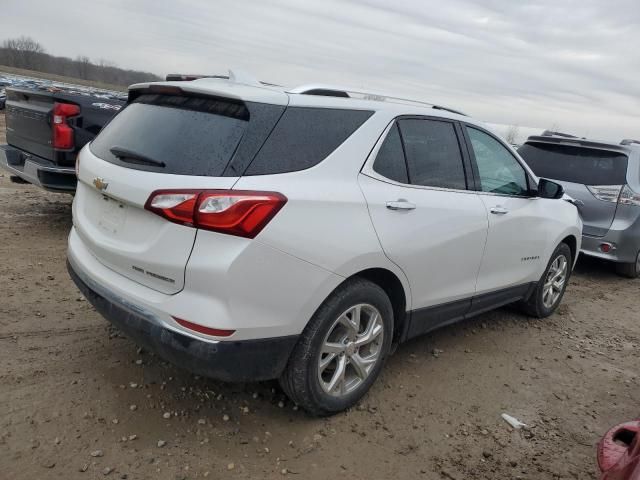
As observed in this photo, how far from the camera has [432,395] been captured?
3.55 metres

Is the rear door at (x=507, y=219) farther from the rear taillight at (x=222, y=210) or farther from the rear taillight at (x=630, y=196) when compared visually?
the rear taillight at (x=630, y=196)

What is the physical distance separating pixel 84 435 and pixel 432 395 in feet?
6.82

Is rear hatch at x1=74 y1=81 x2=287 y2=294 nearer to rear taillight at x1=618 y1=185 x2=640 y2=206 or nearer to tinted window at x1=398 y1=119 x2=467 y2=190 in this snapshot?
tinted window at x1=398 y1=119 x2=467 y2=190

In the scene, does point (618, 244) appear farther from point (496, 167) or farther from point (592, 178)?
point (496, 167)

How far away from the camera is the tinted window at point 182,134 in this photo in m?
2.61

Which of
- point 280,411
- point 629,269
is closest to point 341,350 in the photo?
point 280,411

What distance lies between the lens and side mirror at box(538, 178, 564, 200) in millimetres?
4559

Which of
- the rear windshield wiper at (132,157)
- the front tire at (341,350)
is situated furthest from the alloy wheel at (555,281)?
the rear windshield wiper at (132,157)

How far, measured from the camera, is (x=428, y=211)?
3.34m

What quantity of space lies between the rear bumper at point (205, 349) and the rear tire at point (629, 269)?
5.92 m

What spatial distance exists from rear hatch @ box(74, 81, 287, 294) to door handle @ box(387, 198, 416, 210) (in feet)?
2.69

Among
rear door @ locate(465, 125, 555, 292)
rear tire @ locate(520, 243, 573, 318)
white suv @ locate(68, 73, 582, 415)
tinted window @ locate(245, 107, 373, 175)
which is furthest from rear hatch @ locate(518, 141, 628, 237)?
tinted window @ locate(245, 107, 373, 175)

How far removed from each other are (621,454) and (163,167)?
2.31 metres

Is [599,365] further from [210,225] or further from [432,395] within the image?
[210,225]
